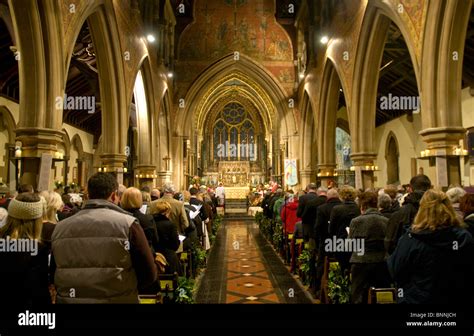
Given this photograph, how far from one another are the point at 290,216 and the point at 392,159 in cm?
1352

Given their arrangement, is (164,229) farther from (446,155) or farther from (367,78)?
(367,78)

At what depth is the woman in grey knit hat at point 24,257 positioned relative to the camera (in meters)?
2.58

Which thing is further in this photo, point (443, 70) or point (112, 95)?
point (112, 95)

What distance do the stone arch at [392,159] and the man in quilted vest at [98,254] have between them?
1961 cm

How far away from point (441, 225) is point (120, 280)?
6.91ft

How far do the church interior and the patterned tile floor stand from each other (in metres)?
0.05

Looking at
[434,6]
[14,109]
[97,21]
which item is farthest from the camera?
[14,109]

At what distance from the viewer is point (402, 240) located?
9.23 feet

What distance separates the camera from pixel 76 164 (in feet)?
67.4

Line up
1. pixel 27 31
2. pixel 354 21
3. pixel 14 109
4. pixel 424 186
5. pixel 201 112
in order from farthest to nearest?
pixel 201 112 → pixel 14 109 → pixel 354 21 → pixel 27 31 → pixel 424 186

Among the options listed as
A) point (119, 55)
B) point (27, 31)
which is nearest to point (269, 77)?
point (119, 55)

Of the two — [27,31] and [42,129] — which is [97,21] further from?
[42,129]

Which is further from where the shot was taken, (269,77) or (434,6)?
(269,77)

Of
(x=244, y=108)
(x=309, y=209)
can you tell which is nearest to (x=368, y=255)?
(x=309, y=209)
